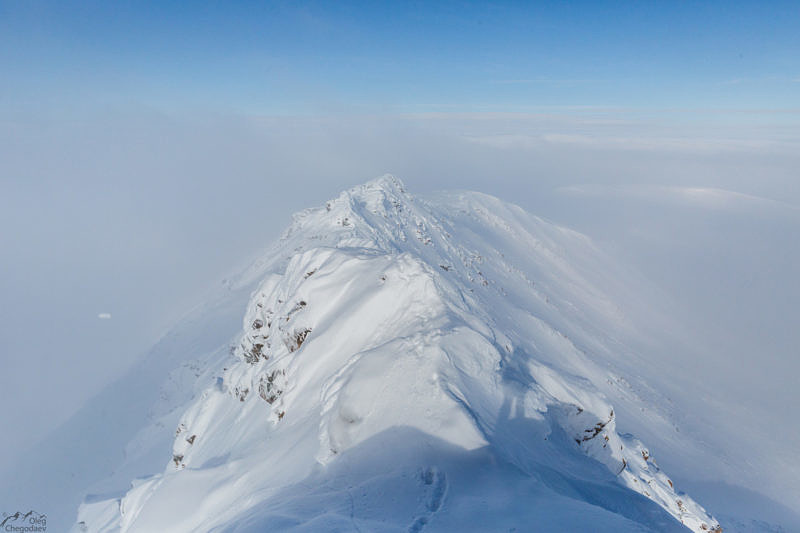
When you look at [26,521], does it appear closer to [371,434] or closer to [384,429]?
Result: [371,434]

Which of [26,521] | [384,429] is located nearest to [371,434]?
[384,429]

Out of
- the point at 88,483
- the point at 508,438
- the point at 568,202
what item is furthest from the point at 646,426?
the point at 568,202

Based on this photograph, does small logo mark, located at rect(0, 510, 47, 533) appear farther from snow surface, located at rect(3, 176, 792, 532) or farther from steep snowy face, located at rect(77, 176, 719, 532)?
steep snowy face, located at rect(77, 176, 719, 532)

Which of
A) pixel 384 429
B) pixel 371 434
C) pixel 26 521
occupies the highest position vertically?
pixel 384 429

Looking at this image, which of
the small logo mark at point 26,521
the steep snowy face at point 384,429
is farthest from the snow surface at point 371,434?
the small logo mark at point 26,521

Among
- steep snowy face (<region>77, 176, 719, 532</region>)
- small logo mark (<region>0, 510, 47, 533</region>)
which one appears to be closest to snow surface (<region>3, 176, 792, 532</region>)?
steep snowy face (<region>77, 176, 719, 532</region>)

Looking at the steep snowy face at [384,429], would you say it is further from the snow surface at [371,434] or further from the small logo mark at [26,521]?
the small logo mark at [26,521]
